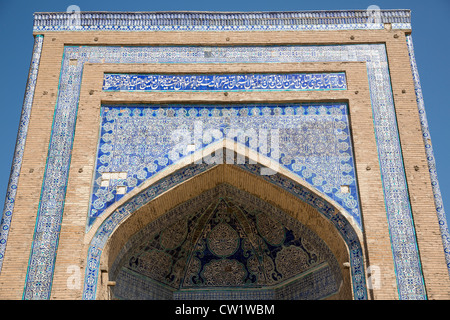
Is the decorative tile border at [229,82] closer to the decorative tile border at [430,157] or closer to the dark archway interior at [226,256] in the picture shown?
the decorative tile border at [430,157]

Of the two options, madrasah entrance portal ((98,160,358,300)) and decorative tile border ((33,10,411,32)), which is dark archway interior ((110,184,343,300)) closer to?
madrasah entrance portal ((98,160,358,300))

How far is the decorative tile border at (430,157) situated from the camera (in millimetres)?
7070

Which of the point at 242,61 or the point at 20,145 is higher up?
the point at 242,61

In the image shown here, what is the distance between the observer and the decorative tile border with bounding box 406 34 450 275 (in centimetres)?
707

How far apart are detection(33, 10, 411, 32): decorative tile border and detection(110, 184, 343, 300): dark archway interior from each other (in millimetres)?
2028

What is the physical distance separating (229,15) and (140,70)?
1.32 metres

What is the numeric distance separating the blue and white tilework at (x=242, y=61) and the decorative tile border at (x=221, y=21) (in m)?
0.30

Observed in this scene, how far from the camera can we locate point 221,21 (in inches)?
333

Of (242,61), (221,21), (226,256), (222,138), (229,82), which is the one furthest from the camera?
(226,256)

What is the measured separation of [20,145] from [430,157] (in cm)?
445

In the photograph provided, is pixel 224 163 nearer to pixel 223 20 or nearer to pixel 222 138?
pixel 222 138

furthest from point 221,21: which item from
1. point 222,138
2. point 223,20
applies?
point 222,138
